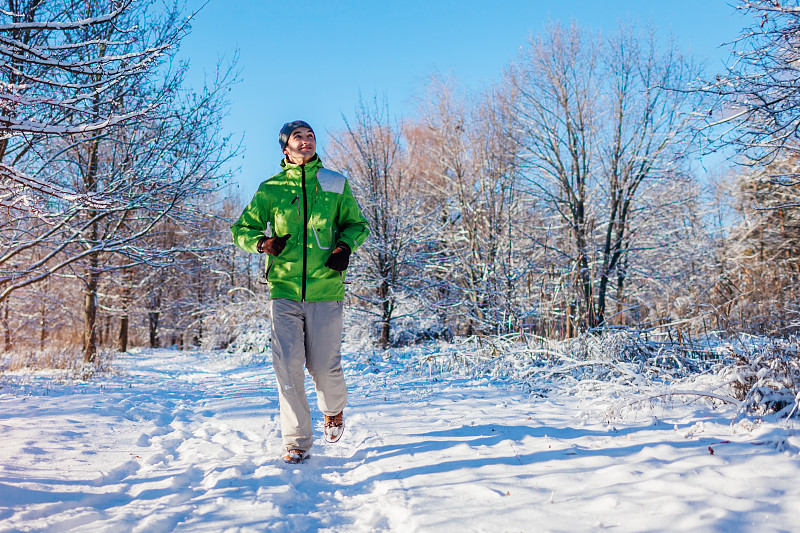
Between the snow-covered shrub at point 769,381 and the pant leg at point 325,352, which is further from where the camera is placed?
the pant leg at point 325,352

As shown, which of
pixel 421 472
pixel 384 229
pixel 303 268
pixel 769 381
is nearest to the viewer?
pixel 421 472

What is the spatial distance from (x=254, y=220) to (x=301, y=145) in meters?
0.63

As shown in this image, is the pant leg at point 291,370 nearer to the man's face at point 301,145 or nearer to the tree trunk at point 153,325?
the man's face at point 301,145

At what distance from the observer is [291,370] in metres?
2.99

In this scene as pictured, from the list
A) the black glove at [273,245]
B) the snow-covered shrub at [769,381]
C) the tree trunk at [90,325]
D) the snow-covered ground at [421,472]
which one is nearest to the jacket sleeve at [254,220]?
the black glove at [273,245]

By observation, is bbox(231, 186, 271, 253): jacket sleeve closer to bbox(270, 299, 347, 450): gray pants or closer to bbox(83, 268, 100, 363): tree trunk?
bbox(270, 299, 347, 450): gray pants

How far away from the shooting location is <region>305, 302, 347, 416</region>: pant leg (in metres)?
3.10

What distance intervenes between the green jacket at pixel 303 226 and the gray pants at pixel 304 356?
0.09m

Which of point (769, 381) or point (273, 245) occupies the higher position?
point (273, 245)

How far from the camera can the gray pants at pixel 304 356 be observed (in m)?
2.96

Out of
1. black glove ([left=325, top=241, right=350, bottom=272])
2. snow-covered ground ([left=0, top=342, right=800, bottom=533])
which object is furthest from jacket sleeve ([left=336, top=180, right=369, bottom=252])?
snow-covered ground ([left=0, top=342, right=800, bottom=533])

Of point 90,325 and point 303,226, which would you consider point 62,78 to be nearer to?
point 303,226

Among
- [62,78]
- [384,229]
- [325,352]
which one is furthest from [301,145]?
→ [384,229]

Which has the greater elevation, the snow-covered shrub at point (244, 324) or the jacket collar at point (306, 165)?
the jacket collar at point (306, 165)
